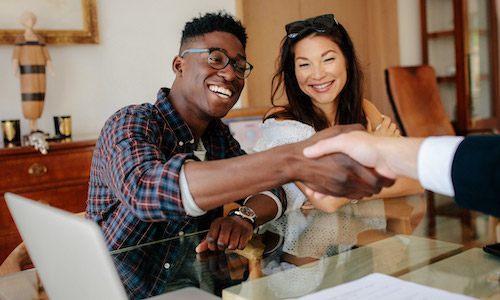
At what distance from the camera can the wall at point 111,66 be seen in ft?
10.3

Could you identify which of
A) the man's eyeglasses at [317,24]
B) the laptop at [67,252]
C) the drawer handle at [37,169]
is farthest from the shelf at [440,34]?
the laptop at [67,252]

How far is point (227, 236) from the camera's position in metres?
1.33

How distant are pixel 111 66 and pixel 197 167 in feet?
8.01

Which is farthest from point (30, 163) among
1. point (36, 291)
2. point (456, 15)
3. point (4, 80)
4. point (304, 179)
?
point (456, 15)

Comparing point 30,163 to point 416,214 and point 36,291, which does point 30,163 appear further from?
point 416,214

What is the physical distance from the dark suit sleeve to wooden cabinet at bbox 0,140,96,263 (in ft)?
7.23

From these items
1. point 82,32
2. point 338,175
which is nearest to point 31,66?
point 82,32

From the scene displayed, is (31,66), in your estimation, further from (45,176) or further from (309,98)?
(309,98)

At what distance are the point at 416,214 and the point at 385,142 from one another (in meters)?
0.59

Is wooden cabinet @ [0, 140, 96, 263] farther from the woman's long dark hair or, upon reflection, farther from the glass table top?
the glass table top

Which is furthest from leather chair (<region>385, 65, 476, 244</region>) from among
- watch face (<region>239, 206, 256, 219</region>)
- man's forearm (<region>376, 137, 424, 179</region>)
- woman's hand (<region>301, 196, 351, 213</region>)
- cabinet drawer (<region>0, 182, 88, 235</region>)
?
man's forearm (<region>376, 137, 424, 179</region>)

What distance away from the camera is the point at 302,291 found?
966mm

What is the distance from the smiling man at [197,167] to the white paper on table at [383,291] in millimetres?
252

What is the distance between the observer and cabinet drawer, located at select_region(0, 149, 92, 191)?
2504 mm
